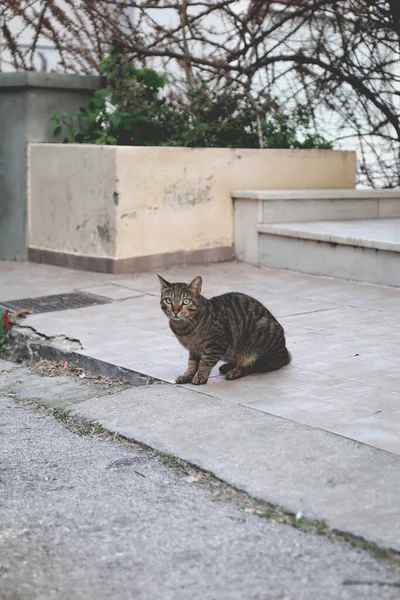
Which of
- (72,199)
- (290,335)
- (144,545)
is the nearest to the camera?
Answer: (144,545)

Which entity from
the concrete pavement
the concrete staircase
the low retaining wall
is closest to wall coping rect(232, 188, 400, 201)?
the concrete staircase

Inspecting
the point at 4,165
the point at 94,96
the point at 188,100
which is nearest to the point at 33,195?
the point at 4,165

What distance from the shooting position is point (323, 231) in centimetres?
915

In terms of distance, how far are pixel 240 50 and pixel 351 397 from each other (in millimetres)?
7158

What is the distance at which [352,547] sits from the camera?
3393mm

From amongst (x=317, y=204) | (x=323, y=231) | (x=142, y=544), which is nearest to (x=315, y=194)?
(x=317, y=204)

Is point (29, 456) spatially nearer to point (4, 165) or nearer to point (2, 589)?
point (2, 589)

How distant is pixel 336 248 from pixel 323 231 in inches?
13.8

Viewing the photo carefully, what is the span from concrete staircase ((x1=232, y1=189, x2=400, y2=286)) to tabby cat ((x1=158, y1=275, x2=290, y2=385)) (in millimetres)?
2891

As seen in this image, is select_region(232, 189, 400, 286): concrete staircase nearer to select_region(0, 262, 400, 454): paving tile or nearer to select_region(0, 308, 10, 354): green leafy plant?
select_region(0, 262, 400, 454): paving tile

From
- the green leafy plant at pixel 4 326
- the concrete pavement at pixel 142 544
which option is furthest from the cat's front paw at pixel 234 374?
the green leafy plant at pixel 4 326

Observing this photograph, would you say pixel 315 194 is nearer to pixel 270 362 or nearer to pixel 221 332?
pixel 270 362

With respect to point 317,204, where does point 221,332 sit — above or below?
below

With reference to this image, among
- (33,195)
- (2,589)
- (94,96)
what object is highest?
(94,96)
